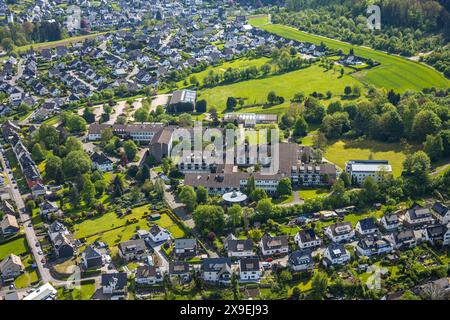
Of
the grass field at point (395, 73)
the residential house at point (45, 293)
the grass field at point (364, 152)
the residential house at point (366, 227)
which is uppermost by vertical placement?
the grass field at point (395, 73)

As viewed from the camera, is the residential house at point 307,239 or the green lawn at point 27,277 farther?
the residential house at point 307,239

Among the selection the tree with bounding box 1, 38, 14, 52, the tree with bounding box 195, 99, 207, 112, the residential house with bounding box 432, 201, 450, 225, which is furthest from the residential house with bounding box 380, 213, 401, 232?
the tree with bounding box 1, 38, 14, 52

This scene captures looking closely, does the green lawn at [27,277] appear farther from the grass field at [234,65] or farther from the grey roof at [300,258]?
the grass field at [234,65]

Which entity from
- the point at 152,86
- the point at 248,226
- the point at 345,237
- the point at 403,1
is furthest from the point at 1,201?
the point at 403,1

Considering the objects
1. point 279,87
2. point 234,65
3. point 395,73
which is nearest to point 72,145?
point 279,87

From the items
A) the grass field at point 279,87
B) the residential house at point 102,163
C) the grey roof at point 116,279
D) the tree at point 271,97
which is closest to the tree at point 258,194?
the grey roof at point 116,279

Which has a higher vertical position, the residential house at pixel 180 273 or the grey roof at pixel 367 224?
the grey roof at pixel 367 224
